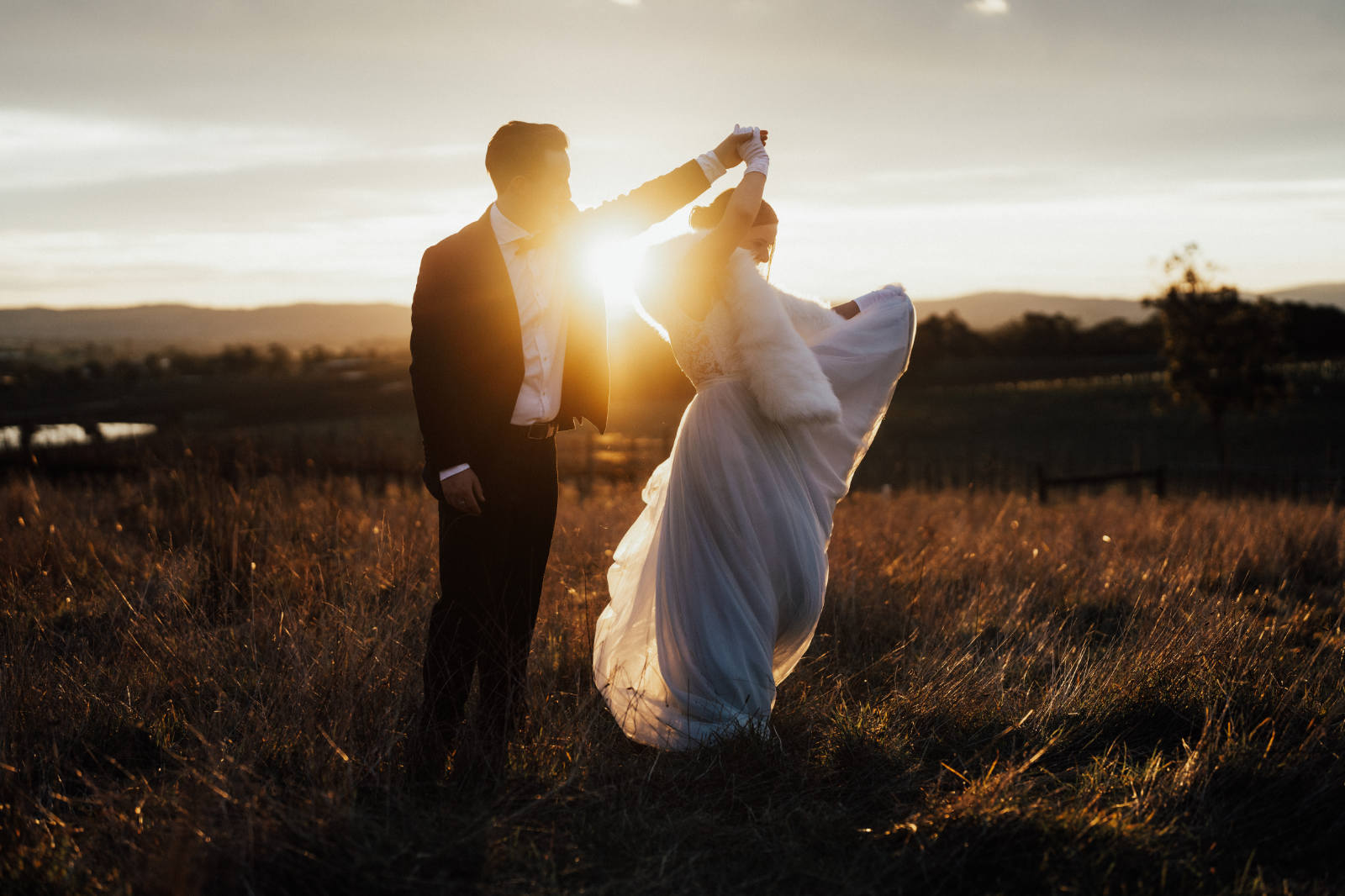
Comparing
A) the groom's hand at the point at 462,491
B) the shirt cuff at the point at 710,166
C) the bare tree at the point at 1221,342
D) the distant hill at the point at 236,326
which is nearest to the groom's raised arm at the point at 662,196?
the shirt cuff at the point at 710,166

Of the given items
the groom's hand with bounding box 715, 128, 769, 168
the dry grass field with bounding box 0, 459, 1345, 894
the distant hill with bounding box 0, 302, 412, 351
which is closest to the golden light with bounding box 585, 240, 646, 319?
the groom's hand with bounding box 715, 128, 769, 168

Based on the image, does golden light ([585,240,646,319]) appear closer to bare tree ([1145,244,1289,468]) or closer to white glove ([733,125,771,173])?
white glove ([733,125,771,173])

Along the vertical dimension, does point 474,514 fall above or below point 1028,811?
above

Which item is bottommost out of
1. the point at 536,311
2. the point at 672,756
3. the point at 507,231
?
the point at 672,756

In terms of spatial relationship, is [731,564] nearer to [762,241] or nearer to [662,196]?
[762,241]

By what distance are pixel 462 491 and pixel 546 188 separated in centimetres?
101

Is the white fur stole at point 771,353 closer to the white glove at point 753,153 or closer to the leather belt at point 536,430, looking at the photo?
the white glove at point 753,153

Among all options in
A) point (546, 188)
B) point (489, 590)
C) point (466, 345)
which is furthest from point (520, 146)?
point (489, 590)

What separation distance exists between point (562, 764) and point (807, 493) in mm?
1264

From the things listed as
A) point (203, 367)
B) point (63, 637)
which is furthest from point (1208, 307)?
point (203, 367)

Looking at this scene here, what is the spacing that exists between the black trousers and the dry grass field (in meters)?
0.15

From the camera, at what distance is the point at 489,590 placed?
302cm

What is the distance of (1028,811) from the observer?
98.3 inches

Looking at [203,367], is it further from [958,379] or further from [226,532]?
[226,532]
